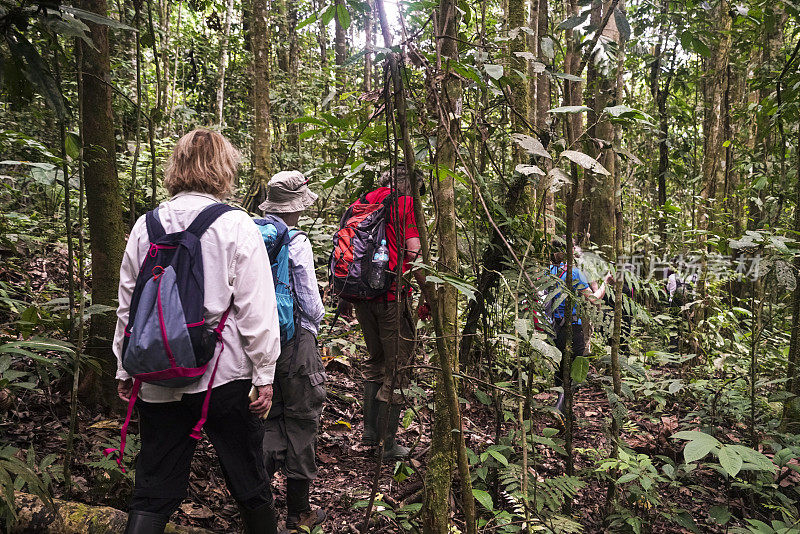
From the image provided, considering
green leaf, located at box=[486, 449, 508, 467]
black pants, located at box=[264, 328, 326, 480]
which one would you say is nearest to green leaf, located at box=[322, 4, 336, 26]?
black pants, located at box=[264, 328, 326, 480]

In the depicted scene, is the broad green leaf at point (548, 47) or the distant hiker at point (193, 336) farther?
the broad green leaf at point (548, 47)

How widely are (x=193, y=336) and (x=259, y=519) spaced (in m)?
0.98

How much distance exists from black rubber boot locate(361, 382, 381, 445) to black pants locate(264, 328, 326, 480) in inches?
35.4

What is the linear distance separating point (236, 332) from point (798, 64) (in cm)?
438

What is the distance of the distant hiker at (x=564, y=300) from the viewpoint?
9.29 feet

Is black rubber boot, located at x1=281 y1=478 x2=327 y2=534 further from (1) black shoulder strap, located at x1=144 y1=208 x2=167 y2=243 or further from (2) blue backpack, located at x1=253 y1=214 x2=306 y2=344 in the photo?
(1) black shoulder strap, located at x1=144 y1=208 x2=167 y2=243

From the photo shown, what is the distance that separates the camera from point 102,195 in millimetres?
3486

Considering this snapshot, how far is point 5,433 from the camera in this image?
3.22 meters

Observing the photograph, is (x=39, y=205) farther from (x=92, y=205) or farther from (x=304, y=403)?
(x=304, y=403)

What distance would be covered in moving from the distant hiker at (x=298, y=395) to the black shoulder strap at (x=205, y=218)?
82cm

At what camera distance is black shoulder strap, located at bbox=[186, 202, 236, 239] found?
7.44 feet

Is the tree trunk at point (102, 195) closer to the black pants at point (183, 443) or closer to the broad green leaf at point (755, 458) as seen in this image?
the black pants at point (183, 443)

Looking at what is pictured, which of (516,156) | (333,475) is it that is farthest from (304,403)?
(516,156)

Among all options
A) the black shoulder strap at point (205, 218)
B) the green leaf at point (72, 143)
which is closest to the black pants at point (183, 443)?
the black shoulder strap at point (205, 218)
